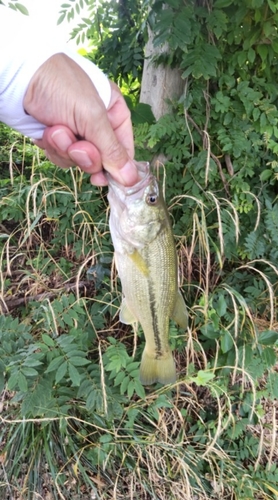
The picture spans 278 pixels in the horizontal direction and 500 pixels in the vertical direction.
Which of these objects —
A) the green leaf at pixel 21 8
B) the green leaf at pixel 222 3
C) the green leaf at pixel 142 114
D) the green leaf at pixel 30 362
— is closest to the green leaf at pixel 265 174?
the green leaf at pixel 142 114

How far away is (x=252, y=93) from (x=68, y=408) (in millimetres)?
2159

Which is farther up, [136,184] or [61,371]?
[136,184]

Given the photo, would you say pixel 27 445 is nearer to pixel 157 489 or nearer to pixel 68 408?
pixel 68 408

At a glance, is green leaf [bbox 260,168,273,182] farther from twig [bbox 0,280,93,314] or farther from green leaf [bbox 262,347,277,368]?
twig [bbox 0,280,93,314]

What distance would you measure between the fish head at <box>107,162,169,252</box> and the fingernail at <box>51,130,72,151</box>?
20 cm

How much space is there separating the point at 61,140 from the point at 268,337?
145cm

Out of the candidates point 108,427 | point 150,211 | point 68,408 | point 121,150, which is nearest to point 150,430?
point 108,427

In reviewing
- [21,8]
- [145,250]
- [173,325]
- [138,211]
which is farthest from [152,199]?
[21,8]

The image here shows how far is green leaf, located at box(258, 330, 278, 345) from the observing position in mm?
2086

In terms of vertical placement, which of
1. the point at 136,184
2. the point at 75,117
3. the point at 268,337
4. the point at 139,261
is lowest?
the point at 268,337

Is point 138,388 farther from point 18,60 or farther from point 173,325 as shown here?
point 18,60

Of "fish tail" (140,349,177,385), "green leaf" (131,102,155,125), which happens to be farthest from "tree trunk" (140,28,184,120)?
"fish tail" (140,349,177,385)

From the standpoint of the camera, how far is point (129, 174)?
146 cm

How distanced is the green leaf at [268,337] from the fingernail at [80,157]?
1.31 metres
